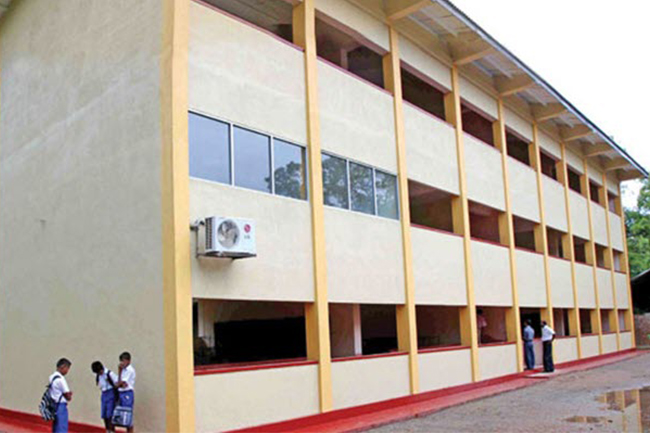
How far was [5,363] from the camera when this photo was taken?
1495cm

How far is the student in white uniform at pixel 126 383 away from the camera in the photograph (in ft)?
33.3

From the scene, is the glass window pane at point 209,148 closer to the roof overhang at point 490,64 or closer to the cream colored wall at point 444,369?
the roof overhang at point 490,64

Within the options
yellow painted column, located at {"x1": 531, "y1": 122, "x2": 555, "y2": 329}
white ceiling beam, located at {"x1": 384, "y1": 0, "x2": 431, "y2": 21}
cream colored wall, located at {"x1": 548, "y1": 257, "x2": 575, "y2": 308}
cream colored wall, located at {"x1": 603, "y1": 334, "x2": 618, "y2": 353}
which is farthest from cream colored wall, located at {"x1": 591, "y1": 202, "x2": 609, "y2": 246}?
white ceiling beam, located at {"x1": 384, "y1": 0, "x2": 431, "y2": 21}

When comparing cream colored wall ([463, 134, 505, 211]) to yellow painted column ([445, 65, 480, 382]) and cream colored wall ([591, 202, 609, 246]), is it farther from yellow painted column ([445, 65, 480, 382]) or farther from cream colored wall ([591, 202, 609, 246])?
cream colored wall ([591, 202, 609, 246])

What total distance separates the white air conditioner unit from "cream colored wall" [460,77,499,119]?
10838 mm

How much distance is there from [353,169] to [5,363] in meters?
8.83

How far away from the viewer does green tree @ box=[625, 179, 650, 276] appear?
4622cm

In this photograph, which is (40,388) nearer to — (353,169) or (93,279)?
(93,279)

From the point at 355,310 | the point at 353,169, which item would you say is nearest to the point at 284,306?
the point at 355,310

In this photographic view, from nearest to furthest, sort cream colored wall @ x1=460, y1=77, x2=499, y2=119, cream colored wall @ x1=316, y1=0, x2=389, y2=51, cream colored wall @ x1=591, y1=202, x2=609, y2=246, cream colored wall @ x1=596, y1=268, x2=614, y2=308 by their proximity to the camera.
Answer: cream colored wall @ x1=316, y1=0, x2=389, y2=51 → cream colored wall @ x1=460, y1=77, x2=499, y2=119 → cream colored wall @ x1=596, y1=268, x2=614, y2=308 → cream colored wall @ x1=591, y1=202, x2=609, y2=246

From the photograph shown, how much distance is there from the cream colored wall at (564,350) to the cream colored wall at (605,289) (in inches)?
185

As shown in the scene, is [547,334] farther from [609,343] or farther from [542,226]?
[609,343]

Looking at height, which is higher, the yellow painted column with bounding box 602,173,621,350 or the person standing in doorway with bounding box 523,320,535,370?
the yellow painted column with bounding box 602,173,621,350

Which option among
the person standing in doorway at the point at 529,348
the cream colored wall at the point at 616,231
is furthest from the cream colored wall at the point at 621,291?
the person standing in doorway at the point at 529,348
